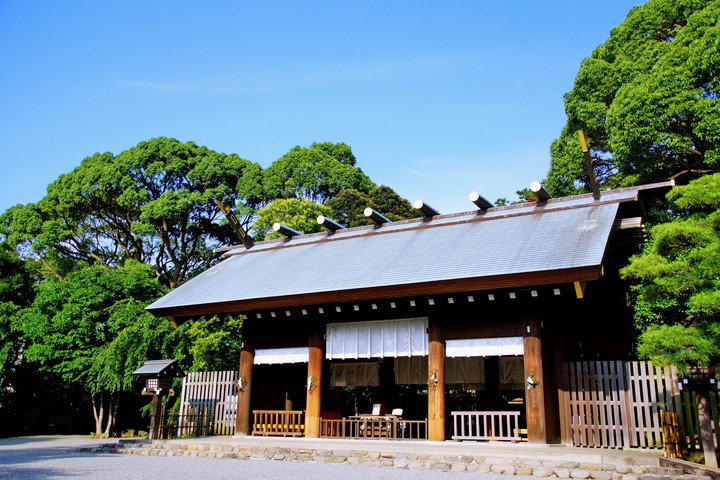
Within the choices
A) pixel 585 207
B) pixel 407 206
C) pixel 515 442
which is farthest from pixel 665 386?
pixel 407 206

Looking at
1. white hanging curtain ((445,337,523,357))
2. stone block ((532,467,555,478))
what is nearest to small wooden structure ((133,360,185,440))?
white hanging curtain ((445,337,523,357))

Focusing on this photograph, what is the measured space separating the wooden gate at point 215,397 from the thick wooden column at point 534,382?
24.6 ft

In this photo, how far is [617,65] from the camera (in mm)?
19234

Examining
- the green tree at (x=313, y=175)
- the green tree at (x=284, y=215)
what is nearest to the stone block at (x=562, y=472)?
the green tree at (x=284, y=215)

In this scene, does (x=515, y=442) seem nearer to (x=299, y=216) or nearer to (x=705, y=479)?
(x=705, y=479)

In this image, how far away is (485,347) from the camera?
11.3 metres

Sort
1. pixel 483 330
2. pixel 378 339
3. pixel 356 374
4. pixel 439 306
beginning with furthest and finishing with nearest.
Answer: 1. pixel 356 374
2. pixel 378 339
3. pixel 439 306
4. pixel 483 330

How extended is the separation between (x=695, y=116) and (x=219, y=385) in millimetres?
14025

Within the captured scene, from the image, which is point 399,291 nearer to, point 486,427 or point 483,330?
point 483,330

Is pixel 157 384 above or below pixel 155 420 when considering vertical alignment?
above

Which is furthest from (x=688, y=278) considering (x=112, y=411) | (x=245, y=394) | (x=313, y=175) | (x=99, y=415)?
(x=313, y=175)

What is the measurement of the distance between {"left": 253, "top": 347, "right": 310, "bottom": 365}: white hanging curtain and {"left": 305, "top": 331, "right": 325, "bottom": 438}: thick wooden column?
259mm

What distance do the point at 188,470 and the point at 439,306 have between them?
18.3 ft

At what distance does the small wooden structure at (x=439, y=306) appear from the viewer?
1077 centimetres
